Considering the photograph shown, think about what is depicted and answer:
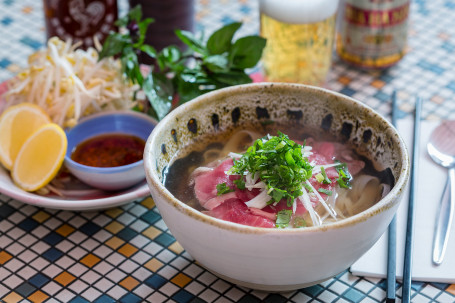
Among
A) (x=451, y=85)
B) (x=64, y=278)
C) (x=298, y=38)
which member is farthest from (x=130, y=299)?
(x=451, y=85)

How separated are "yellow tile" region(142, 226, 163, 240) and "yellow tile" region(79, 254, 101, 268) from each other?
0.11 meters

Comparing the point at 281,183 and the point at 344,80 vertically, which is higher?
the point at 281,183

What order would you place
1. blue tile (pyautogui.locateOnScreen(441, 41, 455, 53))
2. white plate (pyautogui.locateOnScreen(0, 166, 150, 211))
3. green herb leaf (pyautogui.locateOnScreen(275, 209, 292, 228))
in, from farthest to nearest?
blue tile (pyautogui.locateOnScreen(441, 41, 455, 53))
white plate (pyautogui.locateOnScreen(0, 166, 150, 211))
green herb leaf (pyautogui.locateOnScreen(275, 209, 292, 228))

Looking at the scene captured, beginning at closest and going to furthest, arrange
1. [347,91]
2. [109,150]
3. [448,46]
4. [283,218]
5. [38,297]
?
[283,218], [38,297], [109,150], [347,91], [448,46]

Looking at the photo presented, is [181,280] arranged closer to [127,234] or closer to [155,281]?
[155,281]

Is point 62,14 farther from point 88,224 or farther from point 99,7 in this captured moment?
point 88,224

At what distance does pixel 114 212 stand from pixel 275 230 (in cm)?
53

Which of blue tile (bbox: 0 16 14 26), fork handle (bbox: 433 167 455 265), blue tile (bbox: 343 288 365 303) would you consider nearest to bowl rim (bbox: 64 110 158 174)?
blue tile (bbox: 343 288 365 303)

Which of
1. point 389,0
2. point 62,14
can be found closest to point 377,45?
point 389,0

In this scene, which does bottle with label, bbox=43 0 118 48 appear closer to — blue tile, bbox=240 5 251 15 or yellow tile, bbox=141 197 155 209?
blue tile, bbox=240 5 251 15

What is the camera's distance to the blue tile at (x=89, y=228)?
1.33 m

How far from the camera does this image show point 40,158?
1.40m

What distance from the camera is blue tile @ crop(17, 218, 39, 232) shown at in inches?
52.9

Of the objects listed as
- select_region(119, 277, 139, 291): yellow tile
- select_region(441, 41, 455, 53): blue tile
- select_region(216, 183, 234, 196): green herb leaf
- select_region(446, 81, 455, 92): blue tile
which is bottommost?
select_region(446, 81, 455, 92): blue tile
